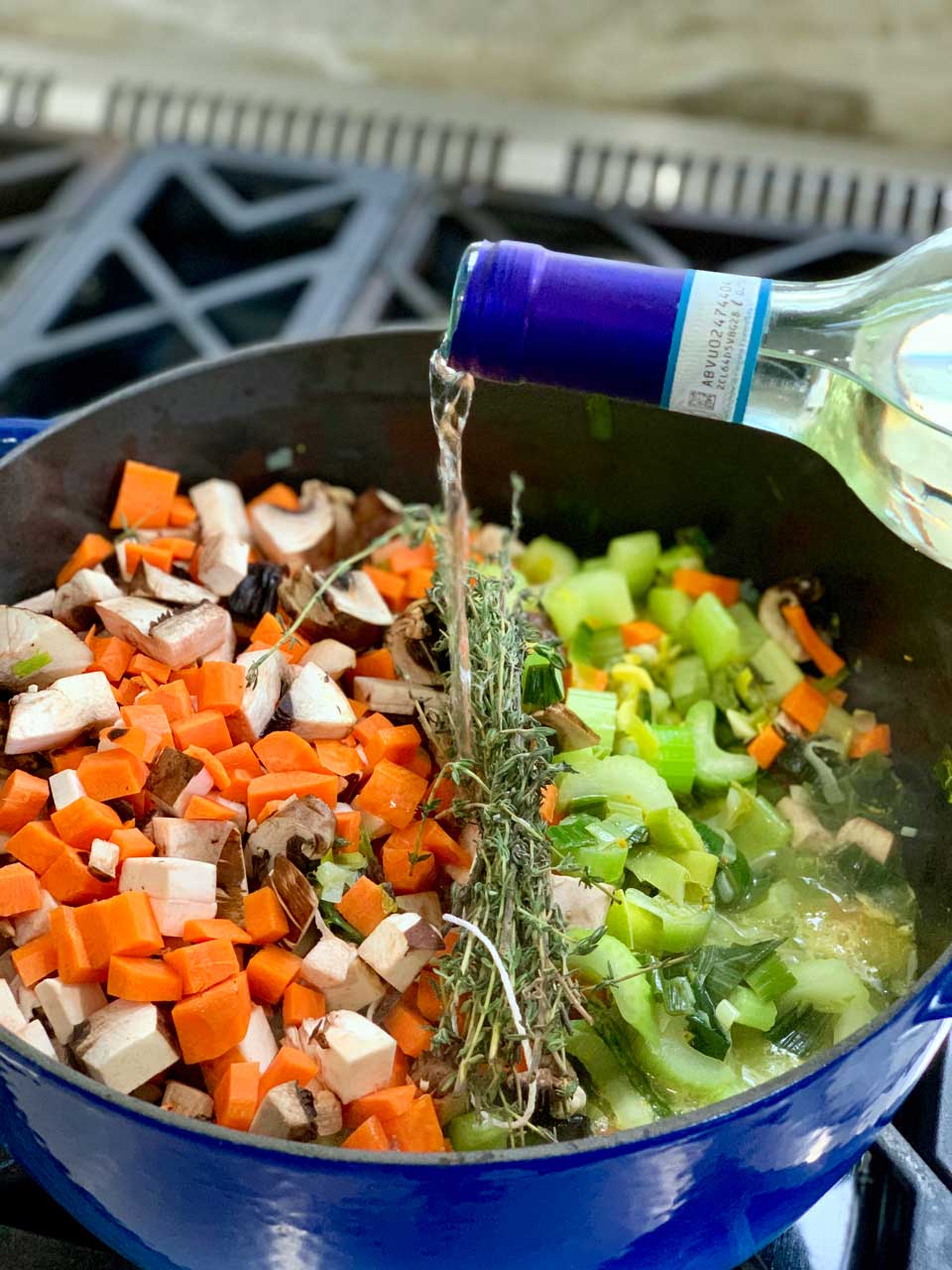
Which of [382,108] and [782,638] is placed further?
[382,108]

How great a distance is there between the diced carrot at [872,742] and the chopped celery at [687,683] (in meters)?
0.15

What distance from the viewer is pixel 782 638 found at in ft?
4.34

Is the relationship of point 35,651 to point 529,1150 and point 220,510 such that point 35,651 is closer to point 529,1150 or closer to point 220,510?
point 220,510

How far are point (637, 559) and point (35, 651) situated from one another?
2.06 ft

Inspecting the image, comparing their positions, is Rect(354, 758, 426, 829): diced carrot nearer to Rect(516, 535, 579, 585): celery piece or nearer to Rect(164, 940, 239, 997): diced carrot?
Rect(164, 940, 239, 997): diced carrot

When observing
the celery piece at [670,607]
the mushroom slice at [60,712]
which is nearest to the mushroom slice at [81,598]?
the mushroom slice at [60,712]

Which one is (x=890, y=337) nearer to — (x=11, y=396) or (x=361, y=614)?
(x=361, y=614)

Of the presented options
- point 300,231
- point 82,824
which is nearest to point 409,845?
point 82,824

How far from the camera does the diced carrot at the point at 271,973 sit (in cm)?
96

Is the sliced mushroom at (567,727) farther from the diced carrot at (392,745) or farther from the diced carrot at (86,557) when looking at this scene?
the diced carrot at (86,557)

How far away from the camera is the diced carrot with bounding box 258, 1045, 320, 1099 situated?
912 millimetres

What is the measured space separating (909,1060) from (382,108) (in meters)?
1.83

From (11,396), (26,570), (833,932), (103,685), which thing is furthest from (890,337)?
(11,396)

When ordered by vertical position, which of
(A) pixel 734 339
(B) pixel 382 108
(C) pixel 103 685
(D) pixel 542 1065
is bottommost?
(D) pixel 542 1065
